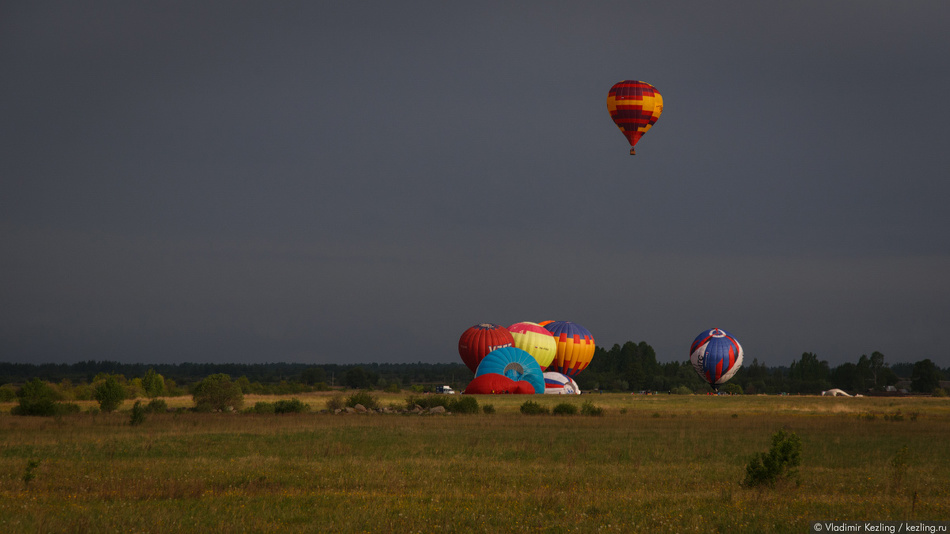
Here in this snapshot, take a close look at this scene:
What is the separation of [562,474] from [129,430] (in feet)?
67.3

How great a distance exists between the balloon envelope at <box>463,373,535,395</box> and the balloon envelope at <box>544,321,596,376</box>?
16.1 metres

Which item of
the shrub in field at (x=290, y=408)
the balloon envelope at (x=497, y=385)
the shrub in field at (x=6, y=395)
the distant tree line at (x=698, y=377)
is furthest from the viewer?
the distant tree line at (x=698, y=377)

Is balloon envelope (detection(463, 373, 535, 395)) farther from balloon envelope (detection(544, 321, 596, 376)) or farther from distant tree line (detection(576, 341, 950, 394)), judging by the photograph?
distant tree line (detection(576, 341, 950, 394))

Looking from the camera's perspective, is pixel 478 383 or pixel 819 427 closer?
pixel 819 427

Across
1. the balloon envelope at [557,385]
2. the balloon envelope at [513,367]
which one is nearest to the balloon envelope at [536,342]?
the balloon envelope at [557,385]

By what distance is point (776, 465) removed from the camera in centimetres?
1991

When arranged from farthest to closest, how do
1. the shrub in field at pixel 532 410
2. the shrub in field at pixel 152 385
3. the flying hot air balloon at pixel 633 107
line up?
1. the shrub in field at pixel 152 385
2. the flying hot air balloon at pixel 633 107
3. the shrub in field at pixel 532 410

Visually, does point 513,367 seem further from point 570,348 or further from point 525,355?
point 570,348

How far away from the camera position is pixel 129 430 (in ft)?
109

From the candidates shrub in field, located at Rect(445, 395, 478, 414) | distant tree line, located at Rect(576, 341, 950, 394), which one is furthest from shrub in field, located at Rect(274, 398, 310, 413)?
distant tree line, located at Rect(576, 341, 950, 394)

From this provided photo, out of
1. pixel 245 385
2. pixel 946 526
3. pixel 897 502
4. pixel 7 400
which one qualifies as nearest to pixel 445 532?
pixel 946 526

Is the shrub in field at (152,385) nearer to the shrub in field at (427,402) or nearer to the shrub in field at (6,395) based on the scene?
the shrub in field at (6,395)

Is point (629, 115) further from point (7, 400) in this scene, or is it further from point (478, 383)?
point (7, 400)

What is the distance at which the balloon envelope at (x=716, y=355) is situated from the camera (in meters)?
94.6
